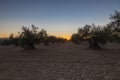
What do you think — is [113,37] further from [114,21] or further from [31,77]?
[31,77]

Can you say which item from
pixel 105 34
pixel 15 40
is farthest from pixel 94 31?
pixel 15 40

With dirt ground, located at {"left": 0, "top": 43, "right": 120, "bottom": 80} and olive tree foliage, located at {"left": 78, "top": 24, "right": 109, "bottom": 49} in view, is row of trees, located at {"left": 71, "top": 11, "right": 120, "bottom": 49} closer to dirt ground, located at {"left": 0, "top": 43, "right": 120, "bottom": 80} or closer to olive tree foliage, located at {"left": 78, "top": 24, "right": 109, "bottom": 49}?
olive tree foliage, located at {"left": 78, "top": 24, "right": 109, "bottom": 49}

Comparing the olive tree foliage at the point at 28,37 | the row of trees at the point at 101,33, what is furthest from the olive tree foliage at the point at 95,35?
the olive tree foliage at the point at 28,37

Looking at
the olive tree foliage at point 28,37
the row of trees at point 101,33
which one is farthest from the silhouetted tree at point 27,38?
the row of trees at point 101,33

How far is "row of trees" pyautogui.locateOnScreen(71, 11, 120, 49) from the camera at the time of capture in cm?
2937

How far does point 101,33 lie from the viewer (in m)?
33.9

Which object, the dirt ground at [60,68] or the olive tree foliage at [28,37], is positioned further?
the olive tree foliage at [28,37]

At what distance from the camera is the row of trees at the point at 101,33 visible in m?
29.4

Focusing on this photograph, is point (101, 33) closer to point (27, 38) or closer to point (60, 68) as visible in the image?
point (27, 38)

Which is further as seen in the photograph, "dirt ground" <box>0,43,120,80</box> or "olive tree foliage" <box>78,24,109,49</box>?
"olive tree foliage" <box>78,24,109,49</box>

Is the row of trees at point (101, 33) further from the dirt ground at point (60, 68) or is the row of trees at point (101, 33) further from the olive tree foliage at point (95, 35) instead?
the dirt ground at point (60, 68)

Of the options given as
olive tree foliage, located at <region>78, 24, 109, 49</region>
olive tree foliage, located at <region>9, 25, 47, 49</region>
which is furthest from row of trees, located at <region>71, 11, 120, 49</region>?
olive tree foliage, located at <region>9, 25, 47, 49</region>

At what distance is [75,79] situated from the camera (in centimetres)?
898

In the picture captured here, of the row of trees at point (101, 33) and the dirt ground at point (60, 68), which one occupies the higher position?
the row of trees at point (101, 33)
